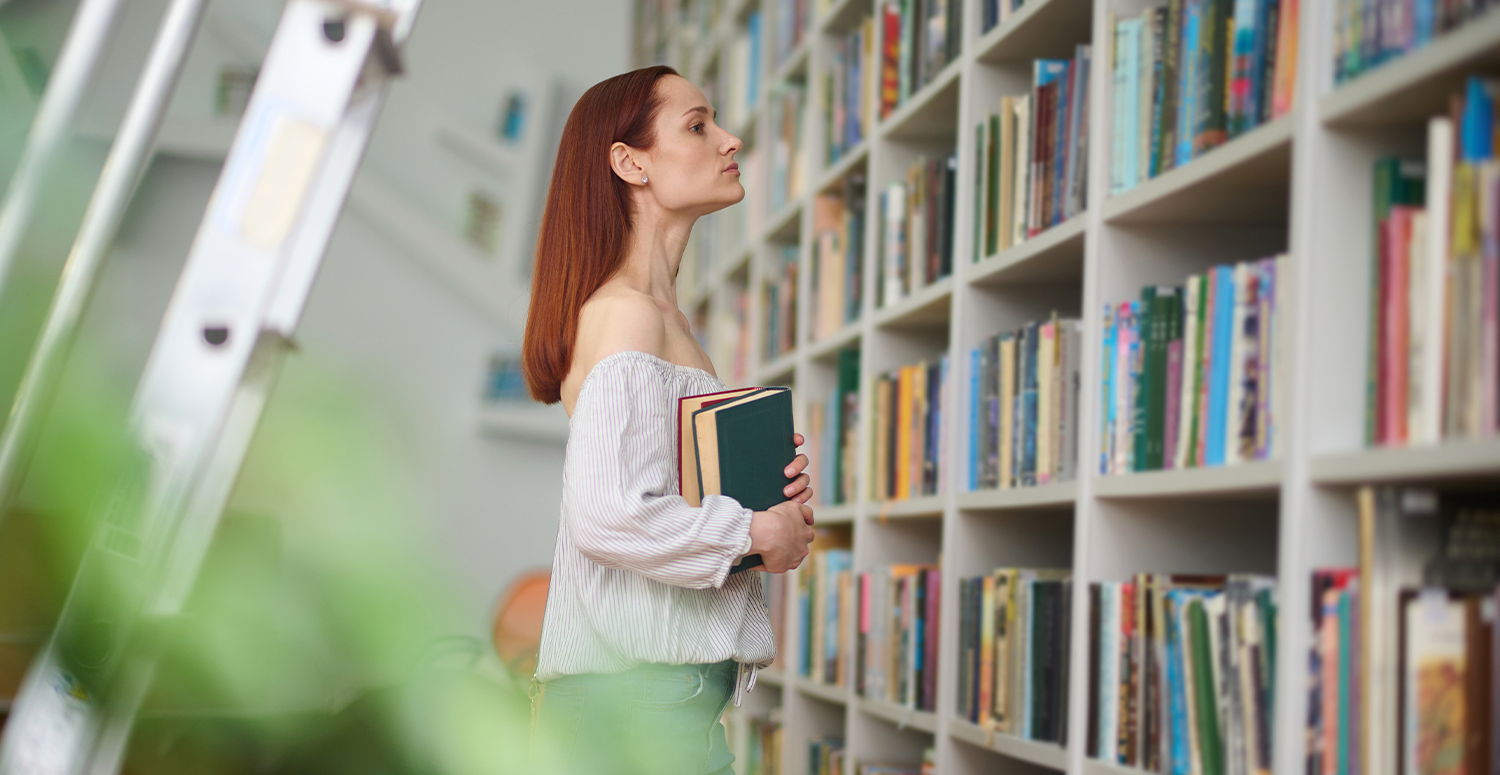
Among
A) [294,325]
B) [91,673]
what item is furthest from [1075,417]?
[91,673]

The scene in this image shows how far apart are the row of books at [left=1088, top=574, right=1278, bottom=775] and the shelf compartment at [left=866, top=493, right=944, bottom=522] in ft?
1.79

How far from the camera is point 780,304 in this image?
3.05 metres

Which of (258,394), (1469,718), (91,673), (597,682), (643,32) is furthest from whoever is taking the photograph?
(643,32)

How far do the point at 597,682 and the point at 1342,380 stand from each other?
758 mm

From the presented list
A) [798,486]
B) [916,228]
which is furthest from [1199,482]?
[916,228]

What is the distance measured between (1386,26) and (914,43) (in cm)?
133

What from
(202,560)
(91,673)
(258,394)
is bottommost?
(91,673)

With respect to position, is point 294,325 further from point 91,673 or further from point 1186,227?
point 1186,227

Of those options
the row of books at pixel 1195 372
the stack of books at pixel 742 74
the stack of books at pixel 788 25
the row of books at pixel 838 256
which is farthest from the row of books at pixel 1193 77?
the stack of books at pixel 742 74

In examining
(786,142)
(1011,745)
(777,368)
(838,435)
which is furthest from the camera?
(786,142)

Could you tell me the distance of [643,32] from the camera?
4555mm

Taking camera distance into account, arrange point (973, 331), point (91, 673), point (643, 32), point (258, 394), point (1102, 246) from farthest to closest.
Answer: point (643, 32), point (973, 331), point (1102, 246), point (258, 394), point (91, 673)

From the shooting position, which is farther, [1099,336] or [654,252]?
[1099,336]

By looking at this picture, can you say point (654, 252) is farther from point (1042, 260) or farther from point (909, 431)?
point (909, 431)
